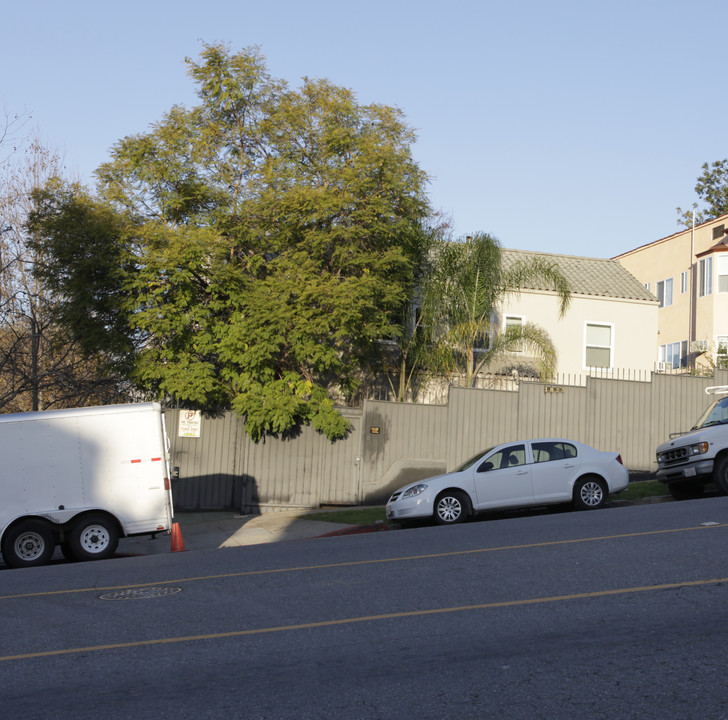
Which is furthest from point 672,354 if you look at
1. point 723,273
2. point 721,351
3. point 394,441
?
point 394,441

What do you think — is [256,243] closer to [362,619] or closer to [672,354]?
[362,619]

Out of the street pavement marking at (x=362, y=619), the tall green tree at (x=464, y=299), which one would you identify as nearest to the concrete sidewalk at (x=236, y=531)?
the tall green tree at (x=464, y=299)

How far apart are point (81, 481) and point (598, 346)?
16.9m

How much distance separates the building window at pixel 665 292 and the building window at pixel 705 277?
2996 millimetres

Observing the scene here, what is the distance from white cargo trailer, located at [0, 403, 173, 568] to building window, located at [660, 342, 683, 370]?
2697 centimetres

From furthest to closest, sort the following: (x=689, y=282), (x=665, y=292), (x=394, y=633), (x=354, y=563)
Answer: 1. (x=665, y=292)
2. (x=689, y=282)
3. (x=354, y=563)
4. (x=394, y=633)

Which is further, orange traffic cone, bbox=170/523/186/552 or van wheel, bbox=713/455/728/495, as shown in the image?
van wheel, bbox=713/455/728/495

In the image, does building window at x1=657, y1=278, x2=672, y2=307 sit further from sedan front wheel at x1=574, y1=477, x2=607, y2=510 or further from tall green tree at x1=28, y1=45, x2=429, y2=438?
sedan front wheel at x1=574, y1=477, x2=607, y2=510

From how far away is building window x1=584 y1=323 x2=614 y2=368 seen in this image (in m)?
25.8

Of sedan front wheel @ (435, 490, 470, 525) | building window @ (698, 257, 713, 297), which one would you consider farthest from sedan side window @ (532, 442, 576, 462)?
building window @ (698, 257, 713, 297)

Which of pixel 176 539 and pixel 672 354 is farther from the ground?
pixel 672 354

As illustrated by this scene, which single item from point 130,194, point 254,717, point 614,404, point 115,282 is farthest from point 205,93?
point 254,717

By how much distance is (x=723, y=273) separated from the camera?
33438 millimetres

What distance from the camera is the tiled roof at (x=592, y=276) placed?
26.3 meters
